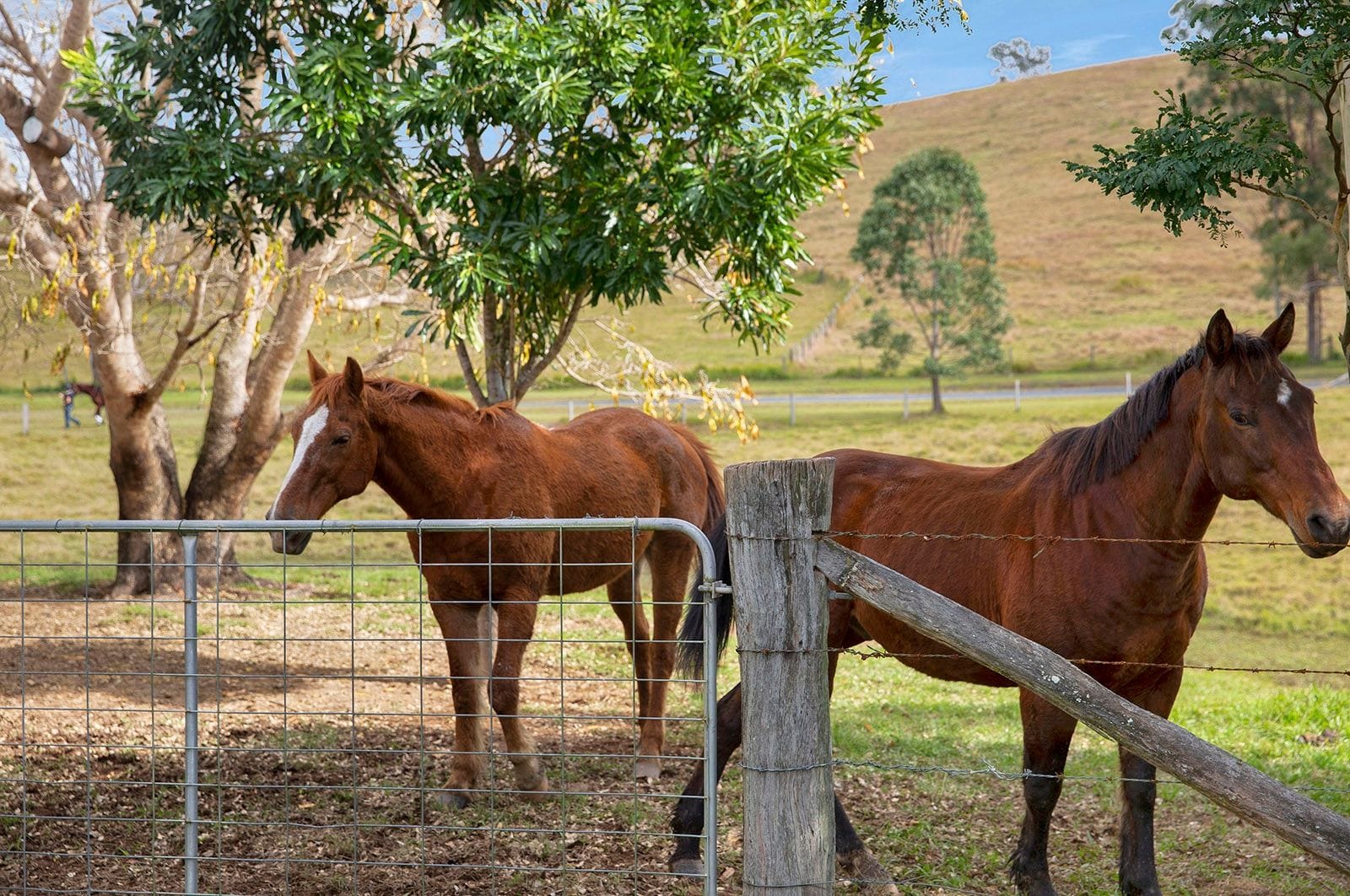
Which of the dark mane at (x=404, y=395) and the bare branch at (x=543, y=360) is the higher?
the bare branch at (x=543, y=360)

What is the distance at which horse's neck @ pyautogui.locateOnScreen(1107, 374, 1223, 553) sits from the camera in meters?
3.77

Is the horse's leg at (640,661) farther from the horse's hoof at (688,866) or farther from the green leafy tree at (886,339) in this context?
the green leafy tree at (886,339)

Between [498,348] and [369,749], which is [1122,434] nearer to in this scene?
[369,749]

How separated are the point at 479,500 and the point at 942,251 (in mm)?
27262

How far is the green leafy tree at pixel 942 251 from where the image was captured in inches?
1161

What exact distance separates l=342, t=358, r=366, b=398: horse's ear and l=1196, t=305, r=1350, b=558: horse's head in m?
3.33

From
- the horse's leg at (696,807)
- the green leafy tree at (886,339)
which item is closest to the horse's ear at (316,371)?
the horse's leg at (696,807)

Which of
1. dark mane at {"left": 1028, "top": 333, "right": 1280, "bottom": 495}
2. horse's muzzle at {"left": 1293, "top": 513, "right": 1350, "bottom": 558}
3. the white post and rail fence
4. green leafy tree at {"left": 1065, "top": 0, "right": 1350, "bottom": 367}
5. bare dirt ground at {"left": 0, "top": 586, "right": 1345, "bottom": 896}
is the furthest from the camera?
green leafy tree at {"left": 1065, "top": 0, "right": 1350, "bottom": 367}

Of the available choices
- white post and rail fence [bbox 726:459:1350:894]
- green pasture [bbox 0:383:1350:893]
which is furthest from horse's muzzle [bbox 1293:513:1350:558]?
white post and rail fence [bbox 726:459:1350:894]

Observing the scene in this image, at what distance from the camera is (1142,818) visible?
396 cm

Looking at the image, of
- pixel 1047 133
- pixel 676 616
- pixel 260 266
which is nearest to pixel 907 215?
pixel 260 266

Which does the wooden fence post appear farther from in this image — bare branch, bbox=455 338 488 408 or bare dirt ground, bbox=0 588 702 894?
bare branch, bbox=455 338 488 408

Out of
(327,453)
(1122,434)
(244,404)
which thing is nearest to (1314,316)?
(244,404)

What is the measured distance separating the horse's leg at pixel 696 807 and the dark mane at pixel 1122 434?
1515mm
